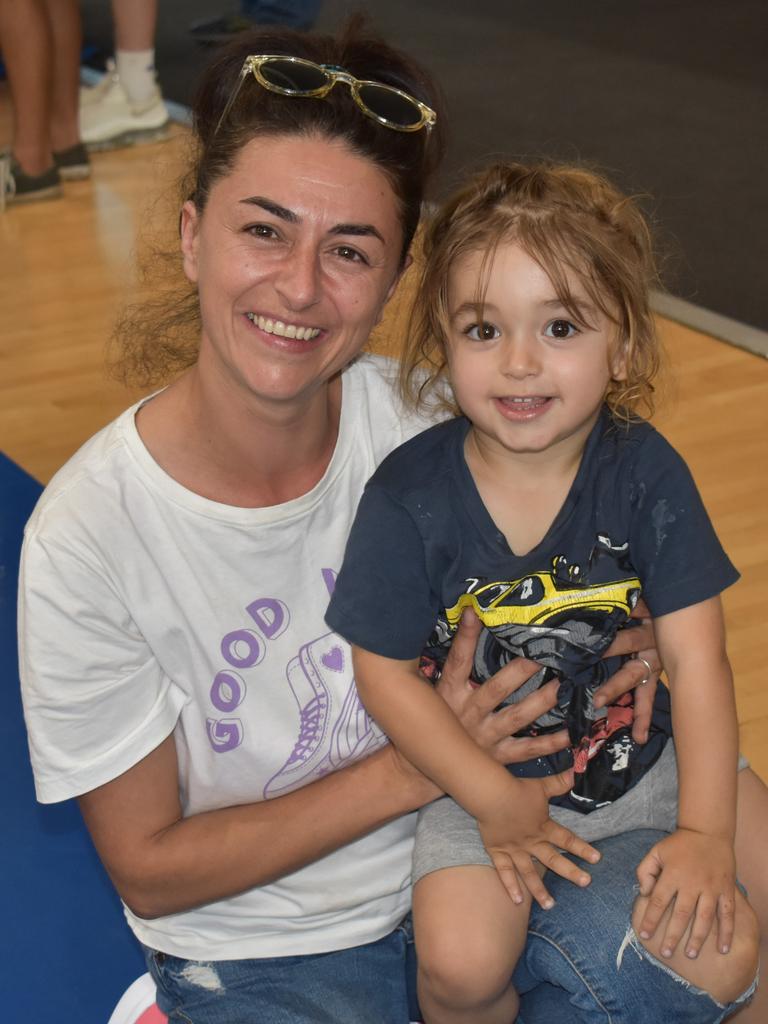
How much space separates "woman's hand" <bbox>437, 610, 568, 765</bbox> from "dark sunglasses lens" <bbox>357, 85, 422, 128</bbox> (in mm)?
539

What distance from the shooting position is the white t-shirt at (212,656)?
5.00 ft

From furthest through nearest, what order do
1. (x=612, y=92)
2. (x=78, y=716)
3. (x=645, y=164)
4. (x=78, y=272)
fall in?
(x=612, y=92) → (x=645, y=164) → (x=78, y=272) → (x=78, y=716)

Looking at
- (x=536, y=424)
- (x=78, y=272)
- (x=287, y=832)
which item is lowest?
(x=78, y=272)

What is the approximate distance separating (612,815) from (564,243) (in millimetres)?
653

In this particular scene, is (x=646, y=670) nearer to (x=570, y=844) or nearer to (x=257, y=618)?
(x=570, y=844)

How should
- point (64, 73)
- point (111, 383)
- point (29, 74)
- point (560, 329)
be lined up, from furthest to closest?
point (64, 73) < point (29, 74) < point (111, 383) < point (560, 329)

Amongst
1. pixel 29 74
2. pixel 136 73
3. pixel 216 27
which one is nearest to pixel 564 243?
pixel 29 74

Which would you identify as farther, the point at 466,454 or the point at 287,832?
the point at 466,454

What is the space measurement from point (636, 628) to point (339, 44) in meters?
0.74

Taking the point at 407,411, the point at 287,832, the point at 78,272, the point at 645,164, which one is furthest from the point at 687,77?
the point at 287,832

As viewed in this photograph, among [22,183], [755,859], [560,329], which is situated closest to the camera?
[560,329]

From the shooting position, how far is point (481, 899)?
5.19ft

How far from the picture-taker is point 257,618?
1638 millimetres

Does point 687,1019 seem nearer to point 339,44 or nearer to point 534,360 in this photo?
point 534,360
